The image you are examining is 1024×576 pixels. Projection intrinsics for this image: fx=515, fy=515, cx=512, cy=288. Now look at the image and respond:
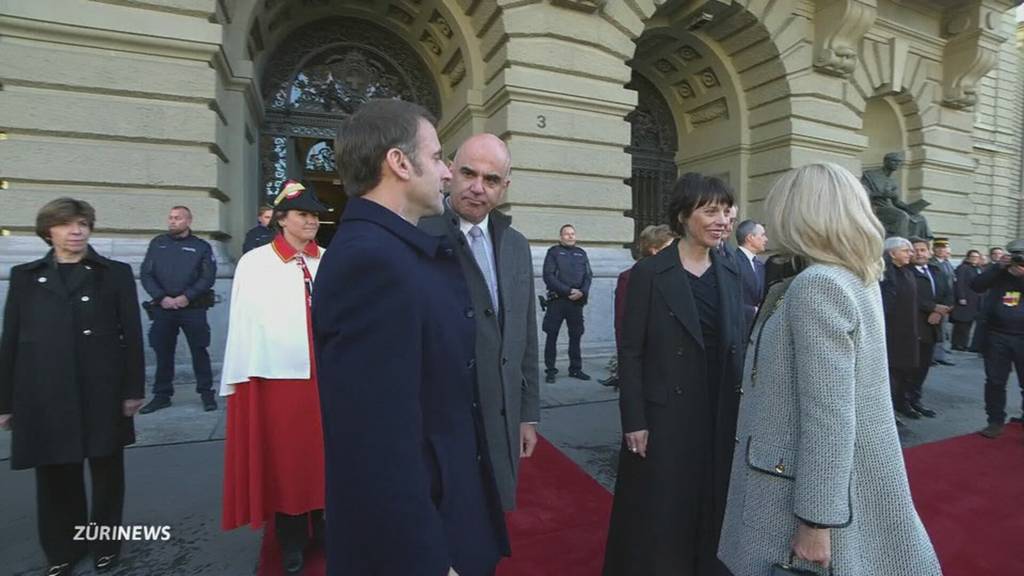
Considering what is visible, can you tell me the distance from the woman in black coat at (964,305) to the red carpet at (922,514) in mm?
6360

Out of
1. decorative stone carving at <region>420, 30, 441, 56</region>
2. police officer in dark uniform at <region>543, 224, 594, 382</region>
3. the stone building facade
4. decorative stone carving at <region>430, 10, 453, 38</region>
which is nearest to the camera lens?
the stone building facade

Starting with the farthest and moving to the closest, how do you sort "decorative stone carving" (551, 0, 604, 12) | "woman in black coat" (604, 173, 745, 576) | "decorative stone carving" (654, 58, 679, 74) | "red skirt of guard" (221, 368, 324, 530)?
"decorative stone carving" (654, 58, 679, 74) < "decorative stone carving" (551, 0, 604, 12) < "red skirt of guard" (221, 368, 324, 530) < "woman in black coat" (604, 173, 745, 576)

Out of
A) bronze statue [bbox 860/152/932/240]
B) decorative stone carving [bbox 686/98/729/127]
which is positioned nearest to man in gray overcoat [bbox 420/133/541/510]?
bronze statue [bbox 860/152/932/240]

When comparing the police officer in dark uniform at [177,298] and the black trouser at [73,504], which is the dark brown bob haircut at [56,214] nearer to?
the black trouser at [73,504]

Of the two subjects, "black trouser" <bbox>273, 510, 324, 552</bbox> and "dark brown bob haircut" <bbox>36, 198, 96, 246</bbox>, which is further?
"black trouser" <bbox>273, 510, 324, 552</bbox>

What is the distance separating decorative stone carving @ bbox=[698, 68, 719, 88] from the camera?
1109cm

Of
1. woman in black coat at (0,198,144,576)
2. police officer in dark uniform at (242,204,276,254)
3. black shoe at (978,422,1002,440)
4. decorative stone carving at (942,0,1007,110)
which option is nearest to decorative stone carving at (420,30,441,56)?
police officer in dark uniform at (242,204,276,254)

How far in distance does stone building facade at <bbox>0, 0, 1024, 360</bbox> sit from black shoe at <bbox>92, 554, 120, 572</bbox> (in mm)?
4158

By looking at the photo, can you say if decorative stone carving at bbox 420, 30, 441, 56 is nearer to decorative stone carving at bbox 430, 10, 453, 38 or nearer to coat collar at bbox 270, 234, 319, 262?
decorative stone carving at bbox 430, 10, 453, 38

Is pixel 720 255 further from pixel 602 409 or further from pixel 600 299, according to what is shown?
pixel 600 299

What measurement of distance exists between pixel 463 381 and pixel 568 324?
19.2 ft

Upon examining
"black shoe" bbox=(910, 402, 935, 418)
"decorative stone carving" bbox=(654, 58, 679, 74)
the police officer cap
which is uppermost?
"decorative stone carving" bbox=(654, 58, 679, 74)

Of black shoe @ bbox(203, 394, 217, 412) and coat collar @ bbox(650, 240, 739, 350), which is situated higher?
coat collar @ bbox(650, 240, 739, 350)

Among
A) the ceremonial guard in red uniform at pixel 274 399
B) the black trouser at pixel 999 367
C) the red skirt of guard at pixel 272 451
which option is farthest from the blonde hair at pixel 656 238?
the black trouser at pixel 999 367
